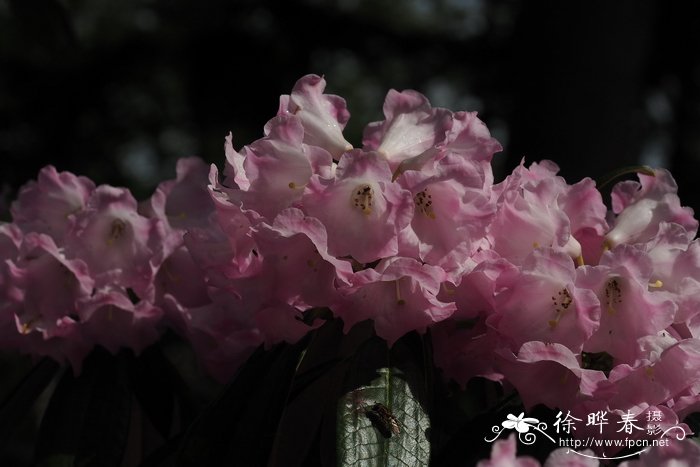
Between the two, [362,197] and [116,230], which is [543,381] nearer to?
[362,197]

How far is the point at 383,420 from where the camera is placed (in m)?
0.92

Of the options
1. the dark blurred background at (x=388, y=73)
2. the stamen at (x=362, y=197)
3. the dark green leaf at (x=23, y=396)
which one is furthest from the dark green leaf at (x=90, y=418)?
the stamen at (x=362, y=197)

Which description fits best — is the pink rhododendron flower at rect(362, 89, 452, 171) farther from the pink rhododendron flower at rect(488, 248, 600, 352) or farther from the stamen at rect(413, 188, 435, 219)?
the pink rhododendron flower at rect(488, 248, 600, 352)

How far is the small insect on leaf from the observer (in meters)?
0.91

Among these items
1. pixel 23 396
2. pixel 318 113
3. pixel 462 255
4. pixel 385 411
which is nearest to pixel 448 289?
pixel 462 255

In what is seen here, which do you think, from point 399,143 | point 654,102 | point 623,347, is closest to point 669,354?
point 623,347

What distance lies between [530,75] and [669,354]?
1648 mm

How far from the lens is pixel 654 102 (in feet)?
13.2

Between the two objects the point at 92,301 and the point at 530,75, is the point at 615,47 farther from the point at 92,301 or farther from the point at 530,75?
the point at 92,301

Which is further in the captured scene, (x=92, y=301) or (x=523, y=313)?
(x=92, y=301)

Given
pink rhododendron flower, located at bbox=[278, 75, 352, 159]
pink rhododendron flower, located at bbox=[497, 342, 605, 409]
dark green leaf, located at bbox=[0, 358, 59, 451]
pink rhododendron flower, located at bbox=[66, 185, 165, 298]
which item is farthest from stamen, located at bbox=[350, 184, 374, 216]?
dark green leaf, located at bbox=[0, 358, 59, 451]

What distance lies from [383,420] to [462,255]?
182mm

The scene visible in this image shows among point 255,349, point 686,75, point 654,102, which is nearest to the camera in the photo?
point 255,349

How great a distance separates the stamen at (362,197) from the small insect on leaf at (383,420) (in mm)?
199
